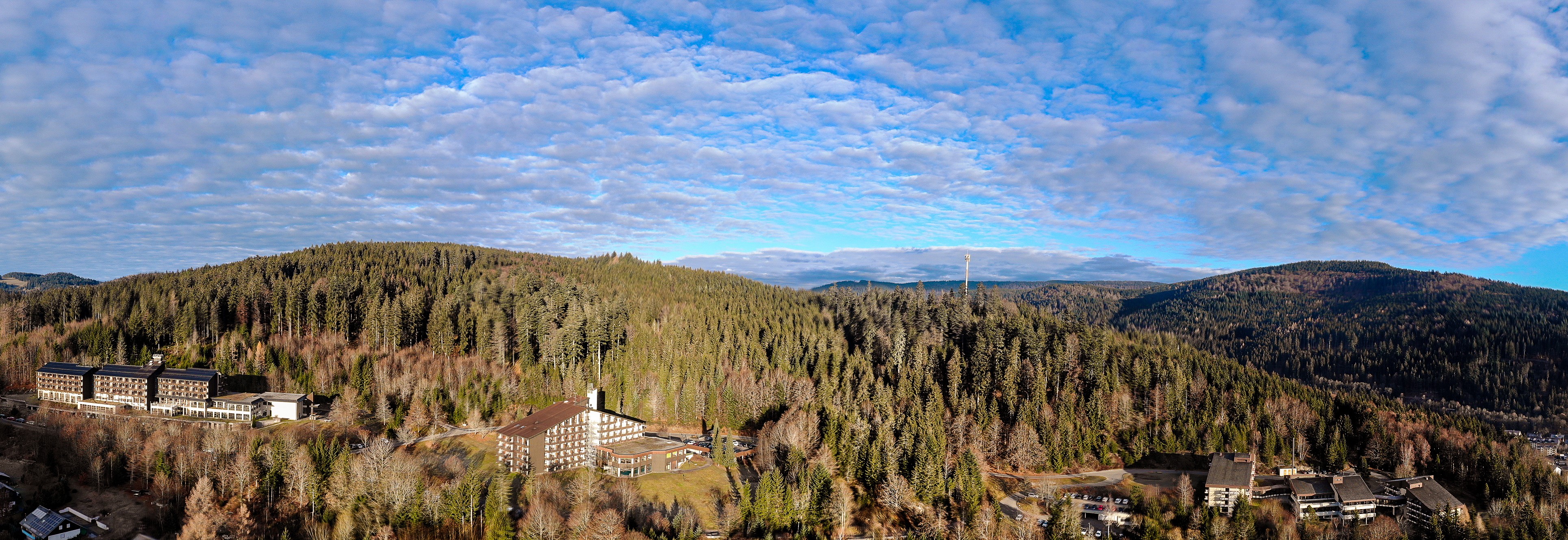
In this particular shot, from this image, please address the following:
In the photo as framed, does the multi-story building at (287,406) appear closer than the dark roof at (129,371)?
Yes

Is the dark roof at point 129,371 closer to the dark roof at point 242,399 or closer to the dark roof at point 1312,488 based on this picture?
the dark roof at point 242,399

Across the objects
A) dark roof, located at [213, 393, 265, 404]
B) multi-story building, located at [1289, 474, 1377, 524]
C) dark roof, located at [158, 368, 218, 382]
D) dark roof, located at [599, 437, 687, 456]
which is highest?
dark roof, located at [158, 368, 218, 382]

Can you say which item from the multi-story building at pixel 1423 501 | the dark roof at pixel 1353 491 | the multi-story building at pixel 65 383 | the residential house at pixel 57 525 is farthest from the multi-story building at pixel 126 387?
the multi-story building at pixel 1423 501

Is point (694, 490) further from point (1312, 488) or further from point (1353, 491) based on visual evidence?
point (1353, 491)

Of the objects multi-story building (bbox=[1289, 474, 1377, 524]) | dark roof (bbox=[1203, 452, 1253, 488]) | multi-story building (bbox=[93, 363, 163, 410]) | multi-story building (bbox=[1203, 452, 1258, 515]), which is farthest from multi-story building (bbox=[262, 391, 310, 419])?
multi-story building (bbox=[1289, 474, 1377, 524])

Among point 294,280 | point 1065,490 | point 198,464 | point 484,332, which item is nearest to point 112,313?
point 294,280

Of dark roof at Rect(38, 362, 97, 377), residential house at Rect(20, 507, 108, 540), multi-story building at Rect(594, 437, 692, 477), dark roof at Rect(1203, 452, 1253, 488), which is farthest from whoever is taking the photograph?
dark roof at Rect(38, 362, 97, 377)

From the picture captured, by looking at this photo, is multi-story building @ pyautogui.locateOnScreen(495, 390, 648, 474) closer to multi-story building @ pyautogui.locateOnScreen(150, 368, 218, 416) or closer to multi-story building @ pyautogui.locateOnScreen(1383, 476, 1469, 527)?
multi-story building @ pyautogui.locateOnScreen(150, 368, 218, 416)
